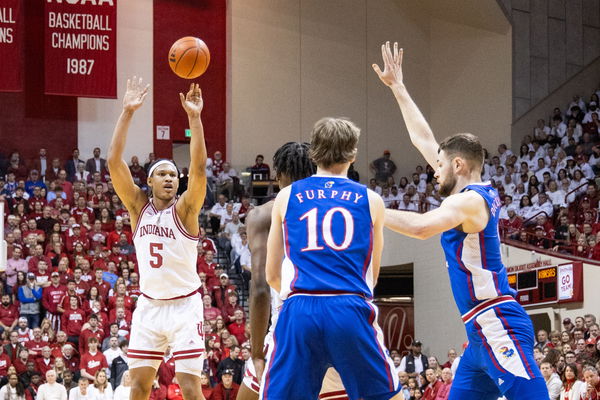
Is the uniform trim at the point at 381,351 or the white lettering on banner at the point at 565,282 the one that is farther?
the white lettering on banner at the point at 565,282

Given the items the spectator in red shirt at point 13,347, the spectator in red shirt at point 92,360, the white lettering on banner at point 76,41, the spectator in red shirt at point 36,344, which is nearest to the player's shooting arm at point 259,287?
the spectator in red shirt at point 92,360

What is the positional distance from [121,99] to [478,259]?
22.8m

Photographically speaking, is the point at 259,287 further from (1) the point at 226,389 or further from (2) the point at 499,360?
(1) the point at 226,389

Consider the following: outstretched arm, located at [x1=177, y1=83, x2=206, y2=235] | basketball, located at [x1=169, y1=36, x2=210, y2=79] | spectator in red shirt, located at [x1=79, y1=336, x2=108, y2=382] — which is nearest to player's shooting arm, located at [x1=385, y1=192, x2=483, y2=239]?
outstretched arm, located at [x1=177, y1=83, x2=206, y2=235]

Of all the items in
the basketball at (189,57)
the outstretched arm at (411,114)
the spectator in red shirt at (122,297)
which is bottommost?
the spectator in red shirt at (122,297)

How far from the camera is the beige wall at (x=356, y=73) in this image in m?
29.5

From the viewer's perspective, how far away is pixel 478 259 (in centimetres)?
621

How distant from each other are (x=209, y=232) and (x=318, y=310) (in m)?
20.0

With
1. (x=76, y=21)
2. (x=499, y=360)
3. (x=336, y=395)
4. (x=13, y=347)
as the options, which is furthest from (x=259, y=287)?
(x=76, y=21)

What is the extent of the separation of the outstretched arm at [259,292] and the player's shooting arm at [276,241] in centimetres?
90

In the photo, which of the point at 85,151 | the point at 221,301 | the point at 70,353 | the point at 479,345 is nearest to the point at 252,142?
the point at 85,151

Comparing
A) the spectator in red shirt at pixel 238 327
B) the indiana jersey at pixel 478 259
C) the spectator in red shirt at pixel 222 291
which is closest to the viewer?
the indiana jersey at pixel 478 259

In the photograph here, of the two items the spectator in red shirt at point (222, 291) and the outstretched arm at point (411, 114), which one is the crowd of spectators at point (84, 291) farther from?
the outstretched arm at point (411, 114)

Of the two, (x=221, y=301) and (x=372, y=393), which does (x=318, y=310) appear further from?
(x=221, y=301)
